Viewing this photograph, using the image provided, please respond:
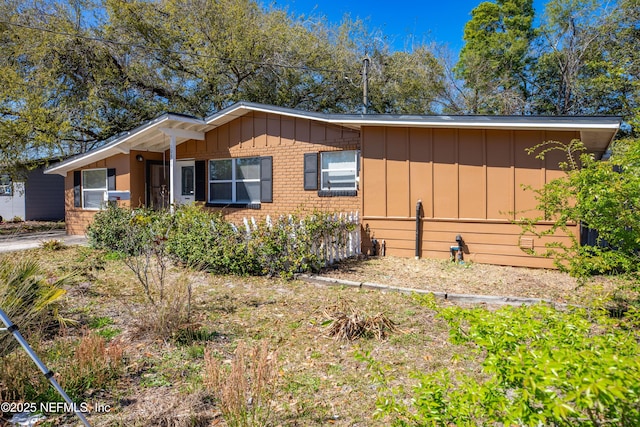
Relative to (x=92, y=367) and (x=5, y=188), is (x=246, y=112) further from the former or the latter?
(x=5, y=188)

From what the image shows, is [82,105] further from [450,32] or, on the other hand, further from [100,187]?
[450,32]

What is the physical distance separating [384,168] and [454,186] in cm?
155

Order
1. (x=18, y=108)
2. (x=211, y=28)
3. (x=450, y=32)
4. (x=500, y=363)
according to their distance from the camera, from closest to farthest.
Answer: (x=500, y=363)
(x=18, y=108)
(x=211, y=28)
(x=450, y=32)

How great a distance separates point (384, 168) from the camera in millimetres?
8938

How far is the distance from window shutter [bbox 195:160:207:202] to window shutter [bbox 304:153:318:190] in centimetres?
372

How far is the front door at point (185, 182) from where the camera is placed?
41.9 ft

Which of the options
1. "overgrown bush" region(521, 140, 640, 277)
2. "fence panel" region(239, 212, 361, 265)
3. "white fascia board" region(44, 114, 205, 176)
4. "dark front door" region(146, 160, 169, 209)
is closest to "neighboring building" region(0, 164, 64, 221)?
"white fascia board" region(44, 114, 205, 176)

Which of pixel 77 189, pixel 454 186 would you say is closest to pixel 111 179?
pixel 77 189

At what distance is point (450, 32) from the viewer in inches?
885

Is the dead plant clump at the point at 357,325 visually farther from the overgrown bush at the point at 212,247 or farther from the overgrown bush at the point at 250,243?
the overgrown bush at the point at 212,247

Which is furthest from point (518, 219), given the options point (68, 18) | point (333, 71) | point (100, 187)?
point (68, 18)

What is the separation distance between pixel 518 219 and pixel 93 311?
24.2 feet

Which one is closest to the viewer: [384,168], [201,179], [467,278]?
[467,278]

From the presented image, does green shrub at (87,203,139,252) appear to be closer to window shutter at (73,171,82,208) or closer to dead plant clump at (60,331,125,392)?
window shutter at (73,171,82,208)
